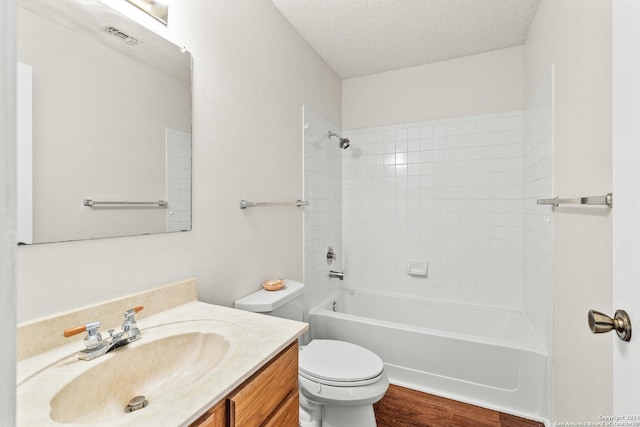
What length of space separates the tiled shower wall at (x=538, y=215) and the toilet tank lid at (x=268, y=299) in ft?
4.60

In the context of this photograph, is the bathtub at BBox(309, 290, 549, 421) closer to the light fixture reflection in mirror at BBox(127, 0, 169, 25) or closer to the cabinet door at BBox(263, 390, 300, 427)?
the cabinet door at BBox(263, 390, 300, 427)

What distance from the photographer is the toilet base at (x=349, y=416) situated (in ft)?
4.91

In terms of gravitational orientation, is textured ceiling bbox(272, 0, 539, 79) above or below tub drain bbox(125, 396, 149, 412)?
above

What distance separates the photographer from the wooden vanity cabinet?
69 centimetres

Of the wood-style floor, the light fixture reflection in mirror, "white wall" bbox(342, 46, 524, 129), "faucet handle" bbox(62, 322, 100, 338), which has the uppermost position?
"white wall" bbox(342, 46, 524, 129)

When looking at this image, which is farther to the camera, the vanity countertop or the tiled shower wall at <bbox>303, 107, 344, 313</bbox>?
the tiled shower wall at <bbox>303, 107, 344, 313</bbox>

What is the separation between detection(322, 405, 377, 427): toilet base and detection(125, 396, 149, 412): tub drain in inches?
39.6

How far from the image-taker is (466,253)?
8.27 ft

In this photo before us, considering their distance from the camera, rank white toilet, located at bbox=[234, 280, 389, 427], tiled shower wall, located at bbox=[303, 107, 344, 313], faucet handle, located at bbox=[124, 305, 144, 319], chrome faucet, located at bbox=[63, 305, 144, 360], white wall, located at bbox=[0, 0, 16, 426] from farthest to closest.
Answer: tiled shower wall, located at bbox=[303, 107, 344, 313] < white toilet, located at bbox=[234, 280, 389, 427] < faucet handle, located at bbox=[124, 305, 144, 319] < chrome faucet, located at bbox=[63, 305, 144, 360] < white wall, located at bbox=[0, 0, 16, 426]

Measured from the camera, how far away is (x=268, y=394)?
836mm

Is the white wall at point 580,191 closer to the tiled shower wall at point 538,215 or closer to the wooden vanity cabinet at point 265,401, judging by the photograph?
the tiled shower wall at point 538,215

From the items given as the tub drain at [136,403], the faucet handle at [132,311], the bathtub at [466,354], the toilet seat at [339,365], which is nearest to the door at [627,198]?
the toilet seat at [339,365]

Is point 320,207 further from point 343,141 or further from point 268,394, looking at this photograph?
point 268,394

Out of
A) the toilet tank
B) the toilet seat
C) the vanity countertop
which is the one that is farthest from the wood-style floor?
the vanity countertop
